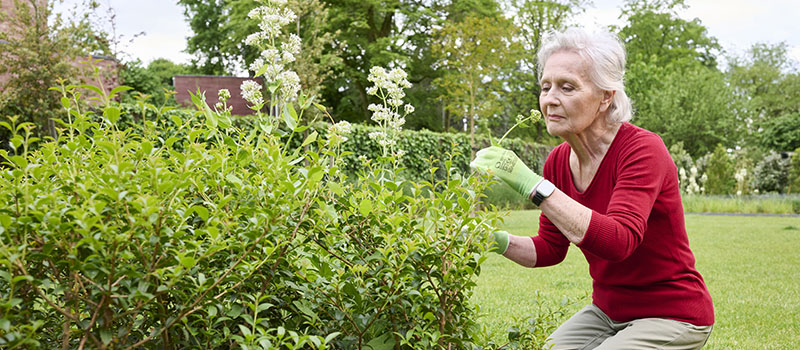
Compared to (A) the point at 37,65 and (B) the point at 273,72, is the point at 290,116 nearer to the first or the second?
(B) the point at 273,72

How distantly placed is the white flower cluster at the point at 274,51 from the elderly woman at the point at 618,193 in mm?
740

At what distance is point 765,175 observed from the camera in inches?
840

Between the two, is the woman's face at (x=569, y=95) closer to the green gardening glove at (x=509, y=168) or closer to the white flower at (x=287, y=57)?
the green gardening glove at (x=509, y=168)

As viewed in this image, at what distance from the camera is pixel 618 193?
2271mm

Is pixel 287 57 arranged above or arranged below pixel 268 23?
below

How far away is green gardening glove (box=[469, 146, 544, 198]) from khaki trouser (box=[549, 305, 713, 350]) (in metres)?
0.69

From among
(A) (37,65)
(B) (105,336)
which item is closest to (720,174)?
(A) (37,65)

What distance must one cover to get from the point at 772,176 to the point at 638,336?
22318 mm

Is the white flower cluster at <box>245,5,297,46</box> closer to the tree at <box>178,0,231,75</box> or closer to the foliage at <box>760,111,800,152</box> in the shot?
the tree at <box>178,0,231,75</box>

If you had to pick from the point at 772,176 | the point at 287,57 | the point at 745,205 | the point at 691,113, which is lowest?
the point at 745,205

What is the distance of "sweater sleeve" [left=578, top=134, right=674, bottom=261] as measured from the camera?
2062 millimetres

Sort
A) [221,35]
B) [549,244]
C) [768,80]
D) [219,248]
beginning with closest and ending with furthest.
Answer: [219,248] < [549,244] < [221,35] < [768,80]

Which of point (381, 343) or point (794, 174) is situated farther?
point (794, 174)

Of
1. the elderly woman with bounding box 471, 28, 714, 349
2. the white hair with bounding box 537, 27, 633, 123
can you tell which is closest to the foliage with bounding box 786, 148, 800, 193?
the elderly woman with bounding box 471, 28, 714, 349
